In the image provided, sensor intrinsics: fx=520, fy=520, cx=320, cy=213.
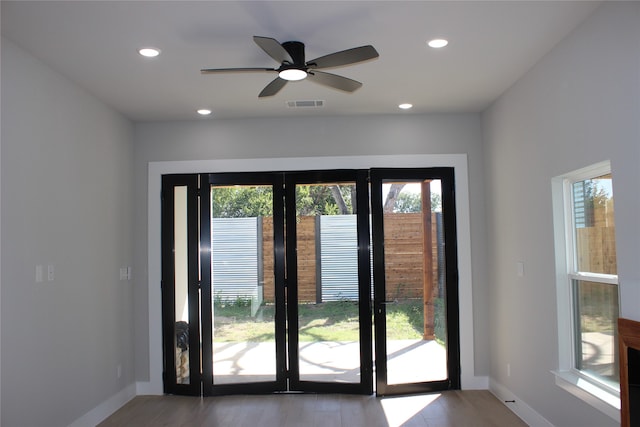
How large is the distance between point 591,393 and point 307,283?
2745 millimetres

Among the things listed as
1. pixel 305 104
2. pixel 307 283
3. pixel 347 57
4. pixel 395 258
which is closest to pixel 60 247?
pixel 307 283

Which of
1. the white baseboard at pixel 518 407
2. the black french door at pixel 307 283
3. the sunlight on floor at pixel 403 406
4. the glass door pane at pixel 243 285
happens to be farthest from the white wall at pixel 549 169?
the glass door pane at pixel 243 285

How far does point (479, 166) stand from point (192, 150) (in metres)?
2.99

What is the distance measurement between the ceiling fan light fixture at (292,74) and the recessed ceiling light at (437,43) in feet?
2.97

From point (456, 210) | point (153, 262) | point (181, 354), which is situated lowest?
point (181, 354)

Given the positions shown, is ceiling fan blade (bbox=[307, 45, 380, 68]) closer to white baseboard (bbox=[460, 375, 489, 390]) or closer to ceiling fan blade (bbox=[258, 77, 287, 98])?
ceiling fan blade (bbox=[258, 77, 287, 98])

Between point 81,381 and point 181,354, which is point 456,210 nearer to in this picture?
point 181,354

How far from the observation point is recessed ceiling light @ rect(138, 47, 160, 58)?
11.6 feet

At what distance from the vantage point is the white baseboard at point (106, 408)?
4199 millimetres

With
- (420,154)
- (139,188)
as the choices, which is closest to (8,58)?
(139,188)

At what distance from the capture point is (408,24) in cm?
326

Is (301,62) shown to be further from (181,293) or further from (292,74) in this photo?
→ (181,293)

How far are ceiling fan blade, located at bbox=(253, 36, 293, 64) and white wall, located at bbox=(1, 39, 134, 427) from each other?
1.73m

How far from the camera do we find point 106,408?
4594 mm
